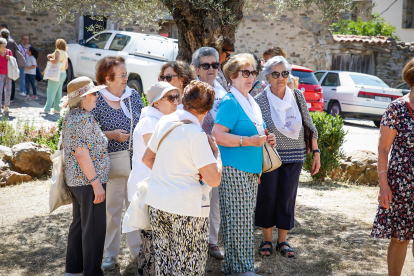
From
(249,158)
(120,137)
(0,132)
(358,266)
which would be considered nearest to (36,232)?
(120,137)

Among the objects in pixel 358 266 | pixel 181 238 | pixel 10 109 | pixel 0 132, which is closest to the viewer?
pixel 181 238

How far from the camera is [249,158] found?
3543mm

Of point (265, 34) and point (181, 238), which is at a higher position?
point (265, 34)

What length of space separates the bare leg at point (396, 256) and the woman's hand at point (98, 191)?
7.28 ft

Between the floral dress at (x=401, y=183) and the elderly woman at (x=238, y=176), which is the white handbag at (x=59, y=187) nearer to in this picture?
the elderly woman at (x=238, y=176)

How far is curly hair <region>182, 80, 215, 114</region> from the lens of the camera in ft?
9.16

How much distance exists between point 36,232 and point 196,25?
305 cm

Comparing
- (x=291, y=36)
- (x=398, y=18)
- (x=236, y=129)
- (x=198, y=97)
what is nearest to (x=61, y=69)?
(x=236, y=129)

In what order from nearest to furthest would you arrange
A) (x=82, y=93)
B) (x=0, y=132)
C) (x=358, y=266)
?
(x=82, y=93)
(x=358, y=266)
(x=0, y=132)

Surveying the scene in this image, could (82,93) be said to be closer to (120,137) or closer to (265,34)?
(120,137)

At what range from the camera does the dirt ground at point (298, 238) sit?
4.00 m

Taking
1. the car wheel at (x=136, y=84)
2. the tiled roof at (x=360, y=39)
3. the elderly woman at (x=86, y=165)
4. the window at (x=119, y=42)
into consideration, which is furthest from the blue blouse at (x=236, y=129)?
the tiled roof at (x=360, y=39)

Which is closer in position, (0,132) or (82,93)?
(82,93)

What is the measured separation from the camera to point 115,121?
3754 mm
